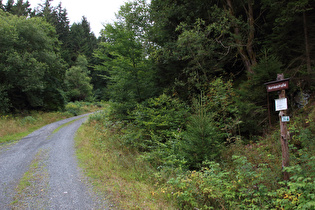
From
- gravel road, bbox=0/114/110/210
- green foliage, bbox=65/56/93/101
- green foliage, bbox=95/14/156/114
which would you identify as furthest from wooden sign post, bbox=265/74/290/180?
green foliage, bbox=65/56/93/101

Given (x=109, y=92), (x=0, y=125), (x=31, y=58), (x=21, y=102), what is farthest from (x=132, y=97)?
(x=21, y=102)

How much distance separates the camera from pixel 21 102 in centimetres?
1828

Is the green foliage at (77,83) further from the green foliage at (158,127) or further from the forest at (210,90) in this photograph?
the green foliage at (158,127)

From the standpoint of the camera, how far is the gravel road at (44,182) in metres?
3.73

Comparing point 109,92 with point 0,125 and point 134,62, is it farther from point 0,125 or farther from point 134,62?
point 0,125

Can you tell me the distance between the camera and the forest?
396 cm

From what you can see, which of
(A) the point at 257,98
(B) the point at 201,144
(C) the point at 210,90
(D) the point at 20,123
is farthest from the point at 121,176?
(D) the point at 20,123

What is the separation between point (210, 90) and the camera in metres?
9.20

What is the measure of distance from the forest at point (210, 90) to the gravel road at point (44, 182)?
6.83ft

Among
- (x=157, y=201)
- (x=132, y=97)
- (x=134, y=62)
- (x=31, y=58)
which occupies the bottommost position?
(x=157, y=201)

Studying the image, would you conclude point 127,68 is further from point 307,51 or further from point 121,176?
point 307,51

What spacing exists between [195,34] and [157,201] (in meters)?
7.89

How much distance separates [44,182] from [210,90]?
25.8ft

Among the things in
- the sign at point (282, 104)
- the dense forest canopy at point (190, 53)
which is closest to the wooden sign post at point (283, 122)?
the sign at point (282, 104)
